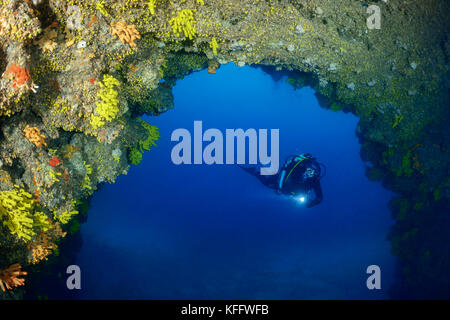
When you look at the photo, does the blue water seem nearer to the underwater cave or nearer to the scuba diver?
the underwater cave

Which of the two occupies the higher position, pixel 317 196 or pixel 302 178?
pixel 302 178

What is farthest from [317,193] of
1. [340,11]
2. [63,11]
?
[63,11]

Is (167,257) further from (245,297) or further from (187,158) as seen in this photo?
(187,158)

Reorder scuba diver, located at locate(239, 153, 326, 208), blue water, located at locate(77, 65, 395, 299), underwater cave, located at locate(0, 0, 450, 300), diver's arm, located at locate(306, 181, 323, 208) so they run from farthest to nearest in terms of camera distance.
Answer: blue water, located at locate(77, 65, 395, 299), scuba diver, located at locate(239, 153, 326, 208), diver's arm, located at locate(306, 181, 323, 208), underwater cave, located at locate(0, 0, 450, 300)

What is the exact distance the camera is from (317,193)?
7.52 meters

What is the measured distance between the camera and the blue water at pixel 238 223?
17.1 m

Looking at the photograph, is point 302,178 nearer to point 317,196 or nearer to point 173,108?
point 317,196

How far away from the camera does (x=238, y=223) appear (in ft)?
120

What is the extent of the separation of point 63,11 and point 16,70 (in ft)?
4.31

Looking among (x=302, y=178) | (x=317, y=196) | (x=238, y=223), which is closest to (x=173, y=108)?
(x=302, y=178)

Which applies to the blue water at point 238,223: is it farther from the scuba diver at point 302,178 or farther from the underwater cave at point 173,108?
the scuba diver at point 302,178

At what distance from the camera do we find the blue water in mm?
17109

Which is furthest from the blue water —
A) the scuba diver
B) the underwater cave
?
the scuba diver

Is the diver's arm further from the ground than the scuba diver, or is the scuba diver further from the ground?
the scuba diver
